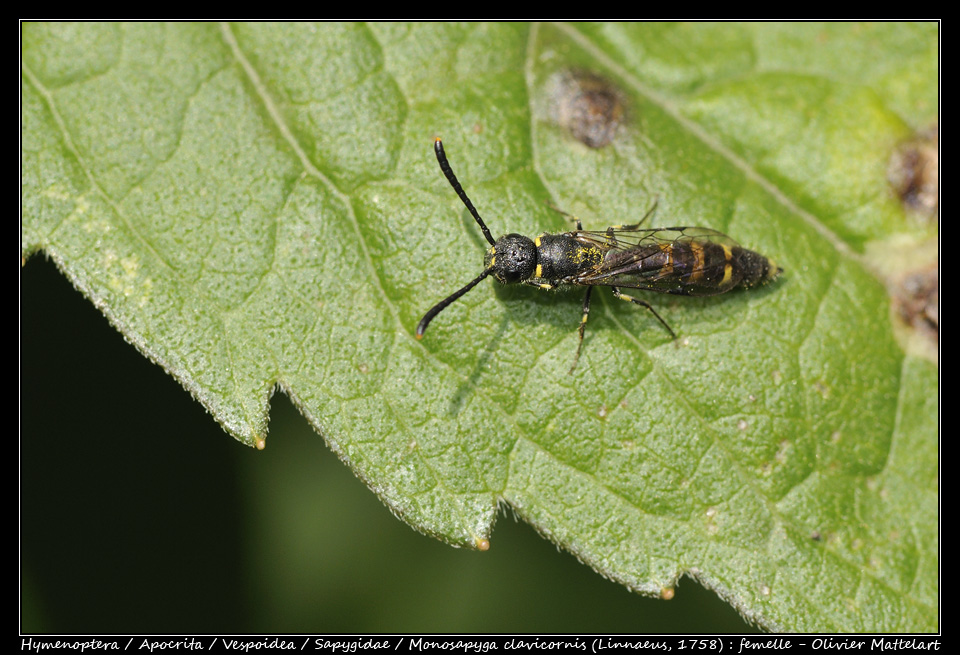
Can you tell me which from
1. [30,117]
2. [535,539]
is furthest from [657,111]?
[30,117]

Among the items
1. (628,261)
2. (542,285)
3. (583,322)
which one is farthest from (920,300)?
(542,285)

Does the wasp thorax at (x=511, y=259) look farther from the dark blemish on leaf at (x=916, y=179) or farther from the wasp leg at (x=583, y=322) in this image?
the dark blemish on leaf at (x=916, y=179)

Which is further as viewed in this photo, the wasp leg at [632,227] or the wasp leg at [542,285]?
the wasp leg at [632,227]

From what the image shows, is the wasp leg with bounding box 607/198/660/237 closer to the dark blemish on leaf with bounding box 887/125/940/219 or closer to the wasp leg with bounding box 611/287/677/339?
the wasp leg with bounding box 611/287/677/339

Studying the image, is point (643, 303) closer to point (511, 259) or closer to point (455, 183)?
point (511, 259)

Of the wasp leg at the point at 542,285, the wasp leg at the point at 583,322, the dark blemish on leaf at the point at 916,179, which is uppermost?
the wasp leg at the point at 542,285

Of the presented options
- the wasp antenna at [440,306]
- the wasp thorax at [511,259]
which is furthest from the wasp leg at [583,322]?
the wasp antenna at [440,306]

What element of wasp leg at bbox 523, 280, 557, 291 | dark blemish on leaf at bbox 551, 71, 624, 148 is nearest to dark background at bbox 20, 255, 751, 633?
wasp leg at bbox 523, 280, 557, 291
